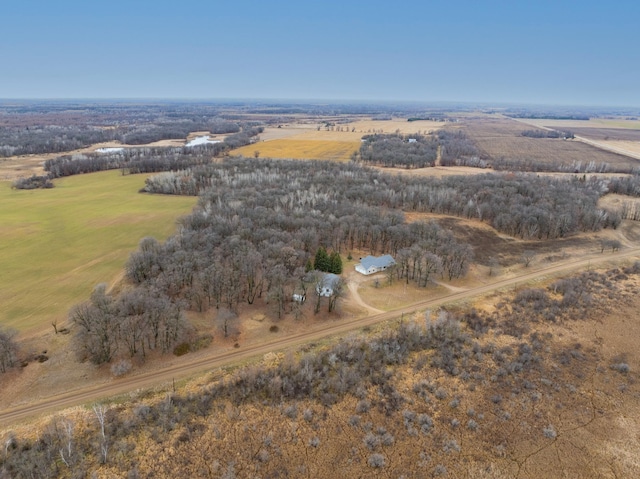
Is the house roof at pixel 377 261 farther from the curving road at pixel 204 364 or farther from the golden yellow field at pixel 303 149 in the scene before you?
the golden yellow field at pixel 303 149

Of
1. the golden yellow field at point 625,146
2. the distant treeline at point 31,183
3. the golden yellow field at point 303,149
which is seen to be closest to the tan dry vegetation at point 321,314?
the distant treeline at point 31,183

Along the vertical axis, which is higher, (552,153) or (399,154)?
(399,154)

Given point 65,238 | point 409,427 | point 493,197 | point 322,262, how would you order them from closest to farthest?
1. point 409,427
2. point 322,262
3. point 65,238
4. point 493,197

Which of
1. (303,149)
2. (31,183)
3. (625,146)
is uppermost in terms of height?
(625,146)

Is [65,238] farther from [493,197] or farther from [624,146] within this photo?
[624,146]

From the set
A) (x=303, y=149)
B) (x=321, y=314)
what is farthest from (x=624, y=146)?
(x=321, y=314)

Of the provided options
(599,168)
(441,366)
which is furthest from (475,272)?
(599,168)

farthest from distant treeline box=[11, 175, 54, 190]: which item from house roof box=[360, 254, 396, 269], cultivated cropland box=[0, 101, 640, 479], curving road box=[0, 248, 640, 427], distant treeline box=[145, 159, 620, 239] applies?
house roof box=[360, 254, 396, 269]

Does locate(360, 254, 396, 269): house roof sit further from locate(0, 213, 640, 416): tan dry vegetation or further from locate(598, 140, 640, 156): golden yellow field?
locate(598, 140, 640, 156): golden yellow field

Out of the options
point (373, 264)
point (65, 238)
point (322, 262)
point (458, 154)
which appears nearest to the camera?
point (322, 262)
